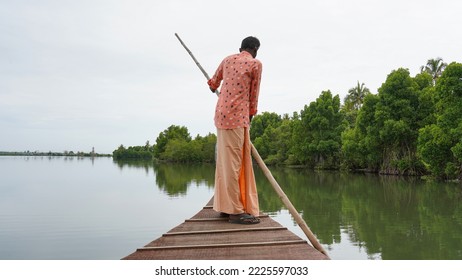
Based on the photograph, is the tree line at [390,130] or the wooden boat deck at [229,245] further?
the tree line at [390,130]

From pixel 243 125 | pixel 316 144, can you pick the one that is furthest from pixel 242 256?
pixel 316 144

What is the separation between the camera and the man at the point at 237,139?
10.6ft

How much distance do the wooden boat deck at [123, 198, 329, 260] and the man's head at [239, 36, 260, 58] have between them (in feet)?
4.91

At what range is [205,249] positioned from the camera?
2.53 m

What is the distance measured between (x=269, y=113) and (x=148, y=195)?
137 feet

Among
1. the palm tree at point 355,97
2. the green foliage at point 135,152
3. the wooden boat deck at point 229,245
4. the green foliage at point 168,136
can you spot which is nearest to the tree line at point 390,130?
the palm tree at point 355,97

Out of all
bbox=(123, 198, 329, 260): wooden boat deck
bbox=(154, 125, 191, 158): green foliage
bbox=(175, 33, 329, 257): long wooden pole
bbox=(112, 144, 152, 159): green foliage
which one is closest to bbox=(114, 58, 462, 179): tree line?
bbox=(175, 33, 329, 257): long wooden pole

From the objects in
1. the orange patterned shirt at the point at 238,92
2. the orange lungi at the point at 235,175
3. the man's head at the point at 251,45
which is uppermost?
the man's head at the point at 251,45

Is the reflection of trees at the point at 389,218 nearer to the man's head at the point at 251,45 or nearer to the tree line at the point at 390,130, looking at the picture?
the tree line at the point at 390,130

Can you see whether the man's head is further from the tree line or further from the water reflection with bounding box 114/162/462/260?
the tree line

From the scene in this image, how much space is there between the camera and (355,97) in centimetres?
4356

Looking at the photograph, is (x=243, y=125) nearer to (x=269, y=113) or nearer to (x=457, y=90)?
(x=457, y=90)

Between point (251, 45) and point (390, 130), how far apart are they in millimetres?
22269

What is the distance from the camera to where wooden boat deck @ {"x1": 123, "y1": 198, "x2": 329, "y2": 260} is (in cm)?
238
